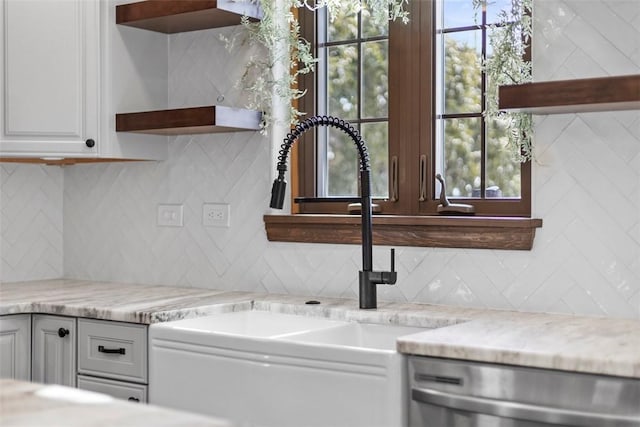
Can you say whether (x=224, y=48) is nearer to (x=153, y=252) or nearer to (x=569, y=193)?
(x=153, y=252)

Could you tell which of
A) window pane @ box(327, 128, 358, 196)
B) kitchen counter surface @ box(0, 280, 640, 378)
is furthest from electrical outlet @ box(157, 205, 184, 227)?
window pane @ box(327, 128, 358, 196)

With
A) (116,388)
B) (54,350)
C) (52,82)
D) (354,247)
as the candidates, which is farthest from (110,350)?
(52,82)

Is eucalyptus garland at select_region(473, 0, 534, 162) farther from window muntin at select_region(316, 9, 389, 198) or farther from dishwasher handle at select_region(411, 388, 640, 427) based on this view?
dishwasher handle at select_region(411, 388, 640, 427)

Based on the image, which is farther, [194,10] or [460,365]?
[194,10]

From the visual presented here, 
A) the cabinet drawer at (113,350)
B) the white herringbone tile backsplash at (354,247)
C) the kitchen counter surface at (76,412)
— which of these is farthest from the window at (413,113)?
the kitchen counter surface at (76,412)

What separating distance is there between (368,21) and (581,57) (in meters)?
0.88

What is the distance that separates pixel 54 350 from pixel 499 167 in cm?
162

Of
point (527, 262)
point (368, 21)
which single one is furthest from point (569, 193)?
point (368, 21)

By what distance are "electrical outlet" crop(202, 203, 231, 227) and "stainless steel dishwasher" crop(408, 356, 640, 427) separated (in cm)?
143

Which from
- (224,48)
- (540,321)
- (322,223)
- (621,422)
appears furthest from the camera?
(224,48)

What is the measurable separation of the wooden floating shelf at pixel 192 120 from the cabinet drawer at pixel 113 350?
80cm

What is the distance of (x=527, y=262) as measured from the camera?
110 inches

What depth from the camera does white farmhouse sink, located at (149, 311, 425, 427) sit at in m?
2.25

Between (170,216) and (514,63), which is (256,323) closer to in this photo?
(170,216)
